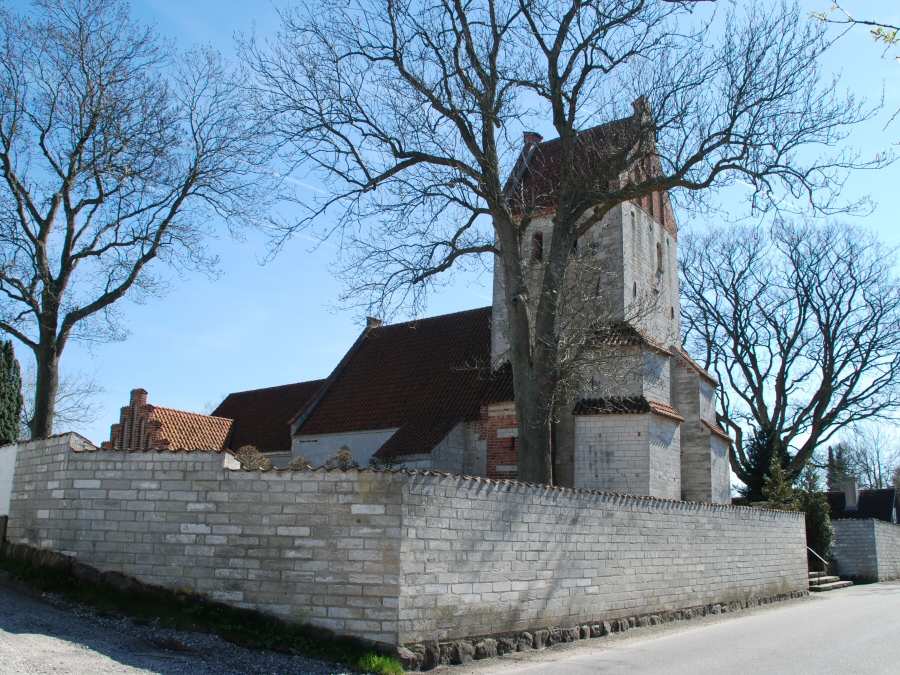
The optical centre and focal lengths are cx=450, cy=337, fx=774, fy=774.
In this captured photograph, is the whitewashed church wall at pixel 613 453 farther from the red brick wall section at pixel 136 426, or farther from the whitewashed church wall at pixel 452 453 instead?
the red brick wall section at pixel 136 426

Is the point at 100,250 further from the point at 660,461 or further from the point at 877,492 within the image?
the point at 877,492

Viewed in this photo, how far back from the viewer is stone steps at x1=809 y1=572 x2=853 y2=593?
2242cm

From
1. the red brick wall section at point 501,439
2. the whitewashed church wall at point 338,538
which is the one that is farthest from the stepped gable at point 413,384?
the whitewashed church wall at point 338,538

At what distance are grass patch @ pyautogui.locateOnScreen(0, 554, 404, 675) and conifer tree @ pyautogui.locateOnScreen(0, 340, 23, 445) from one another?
32.6 ft

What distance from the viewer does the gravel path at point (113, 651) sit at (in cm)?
727

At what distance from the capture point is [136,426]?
2723cm

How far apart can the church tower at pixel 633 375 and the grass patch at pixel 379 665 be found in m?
9.77

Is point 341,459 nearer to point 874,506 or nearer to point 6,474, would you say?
point 6,474

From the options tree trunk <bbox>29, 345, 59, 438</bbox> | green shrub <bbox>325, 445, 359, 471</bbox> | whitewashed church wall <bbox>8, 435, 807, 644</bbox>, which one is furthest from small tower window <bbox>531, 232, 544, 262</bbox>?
tree trunk <bbox>29, 345, 59, 438</bbox>

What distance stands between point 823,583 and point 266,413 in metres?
21.9

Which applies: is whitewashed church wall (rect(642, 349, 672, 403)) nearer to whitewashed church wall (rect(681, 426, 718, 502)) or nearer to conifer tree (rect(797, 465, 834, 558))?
whitewashed church wall (rect(681, 426, 718, 502))

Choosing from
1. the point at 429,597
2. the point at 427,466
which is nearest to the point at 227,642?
the point at 429,597

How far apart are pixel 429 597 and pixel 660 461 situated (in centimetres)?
1303

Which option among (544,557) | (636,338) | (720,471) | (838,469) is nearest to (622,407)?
(636,338)
